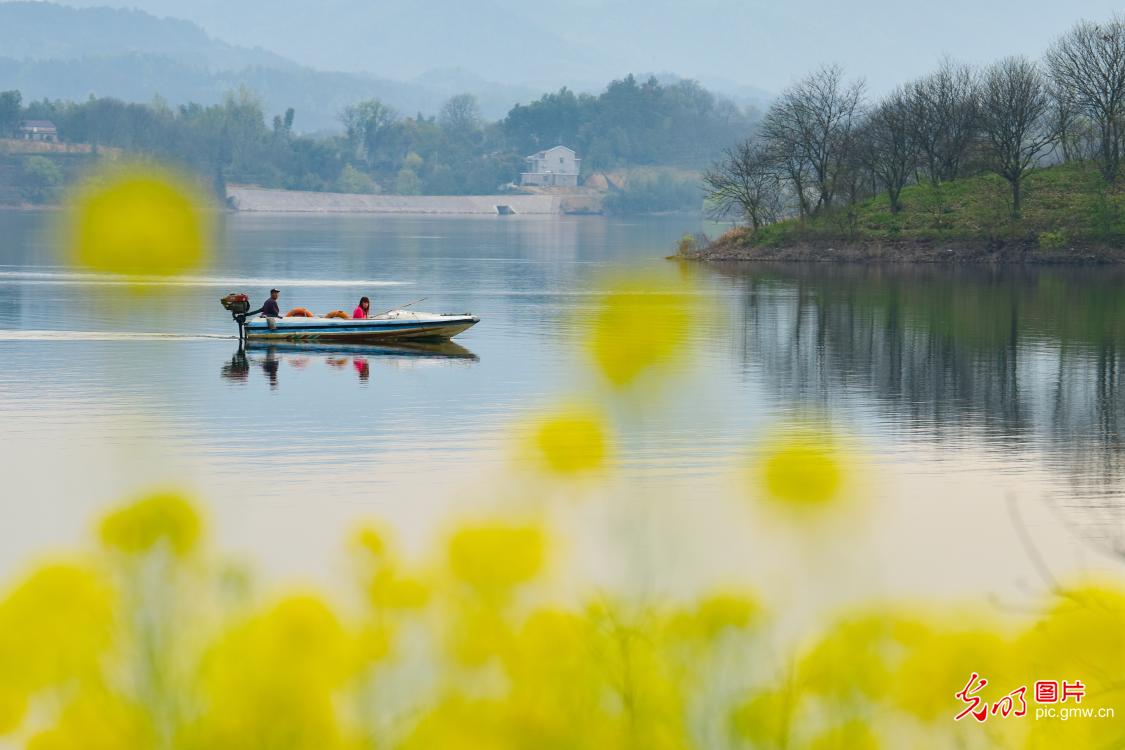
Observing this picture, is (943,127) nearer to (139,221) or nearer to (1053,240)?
(1053,240)

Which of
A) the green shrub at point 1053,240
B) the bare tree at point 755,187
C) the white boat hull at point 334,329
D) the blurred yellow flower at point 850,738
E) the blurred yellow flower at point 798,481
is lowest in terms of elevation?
the white boat hull at point 334,329

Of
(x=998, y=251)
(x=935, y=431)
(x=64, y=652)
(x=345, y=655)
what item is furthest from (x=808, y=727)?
(x=998, y=251)

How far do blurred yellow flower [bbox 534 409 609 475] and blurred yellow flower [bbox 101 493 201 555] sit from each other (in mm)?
1366

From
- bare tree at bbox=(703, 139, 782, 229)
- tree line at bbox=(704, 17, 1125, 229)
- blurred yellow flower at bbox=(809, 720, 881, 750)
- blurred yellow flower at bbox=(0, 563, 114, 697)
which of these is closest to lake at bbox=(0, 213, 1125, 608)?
blurred yellow flower at bbox=(809, 720, 881, 750)

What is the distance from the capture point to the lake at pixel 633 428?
52.3 ft

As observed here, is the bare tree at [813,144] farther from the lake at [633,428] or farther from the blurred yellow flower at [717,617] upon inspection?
the blurred yellow flower at [717,617]

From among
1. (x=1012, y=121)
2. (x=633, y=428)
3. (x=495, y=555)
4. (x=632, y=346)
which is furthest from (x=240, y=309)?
(x=1012, y=121)

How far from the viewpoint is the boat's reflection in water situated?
40.6m

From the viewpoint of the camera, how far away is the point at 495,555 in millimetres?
5066

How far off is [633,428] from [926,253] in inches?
2611

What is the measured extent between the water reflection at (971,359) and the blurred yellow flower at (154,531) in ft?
22.5

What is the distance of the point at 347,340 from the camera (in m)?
45.8

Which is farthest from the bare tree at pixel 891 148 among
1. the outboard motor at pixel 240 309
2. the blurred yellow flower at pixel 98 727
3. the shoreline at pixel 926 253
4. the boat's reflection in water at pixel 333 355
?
the blurred yellow flower at pixel 98 727

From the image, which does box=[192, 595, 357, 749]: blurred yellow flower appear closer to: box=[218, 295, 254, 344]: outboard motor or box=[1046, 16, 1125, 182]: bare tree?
box=[218, 295, 254, 344]: outboard motor
